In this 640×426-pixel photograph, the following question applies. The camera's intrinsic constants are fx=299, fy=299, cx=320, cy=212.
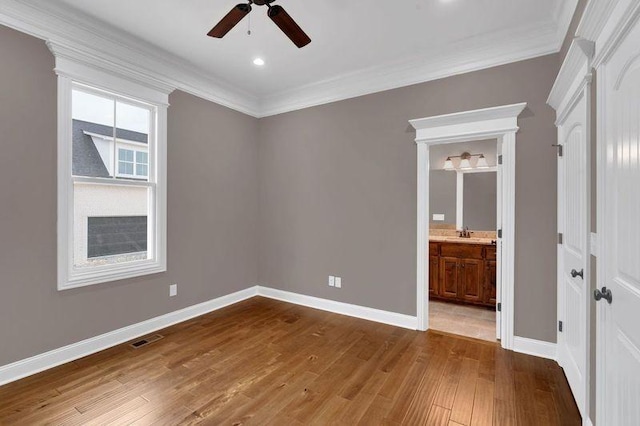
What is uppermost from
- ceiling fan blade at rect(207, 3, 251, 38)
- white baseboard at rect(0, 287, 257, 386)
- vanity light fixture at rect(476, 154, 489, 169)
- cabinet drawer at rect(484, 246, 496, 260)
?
ceiling fan blade at rect(207, 3, 251, 38)

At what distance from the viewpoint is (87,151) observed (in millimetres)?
2832

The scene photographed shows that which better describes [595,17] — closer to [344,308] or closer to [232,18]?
[232,18]

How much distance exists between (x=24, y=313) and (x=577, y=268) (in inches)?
166

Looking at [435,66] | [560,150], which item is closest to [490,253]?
[560,150]

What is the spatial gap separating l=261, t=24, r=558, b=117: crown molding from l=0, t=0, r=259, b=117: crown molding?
114 centimetres

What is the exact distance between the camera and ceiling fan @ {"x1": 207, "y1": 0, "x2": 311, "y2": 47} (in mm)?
1958

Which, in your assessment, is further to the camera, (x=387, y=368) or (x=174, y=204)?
(x=174, y=204)

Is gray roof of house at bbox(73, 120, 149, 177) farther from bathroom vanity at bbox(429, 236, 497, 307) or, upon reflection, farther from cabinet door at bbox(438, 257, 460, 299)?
cabinet door at bbox(438, 257, 460, 299)

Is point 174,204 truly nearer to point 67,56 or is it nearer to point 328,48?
point 67,56

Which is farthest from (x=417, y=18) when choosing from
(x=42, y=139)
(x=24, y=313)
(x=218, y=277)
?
(x=24, y=313)

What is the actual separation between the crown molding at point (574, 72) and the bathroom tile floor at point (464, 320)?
7.65 ft

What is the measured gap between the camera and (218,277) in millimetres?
4047

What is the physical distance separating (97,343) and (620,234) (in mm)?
→ 3933

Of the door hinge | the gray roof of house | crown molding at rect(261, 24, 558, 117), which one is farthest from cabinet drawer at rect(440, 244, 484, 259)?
the gray roof of house
